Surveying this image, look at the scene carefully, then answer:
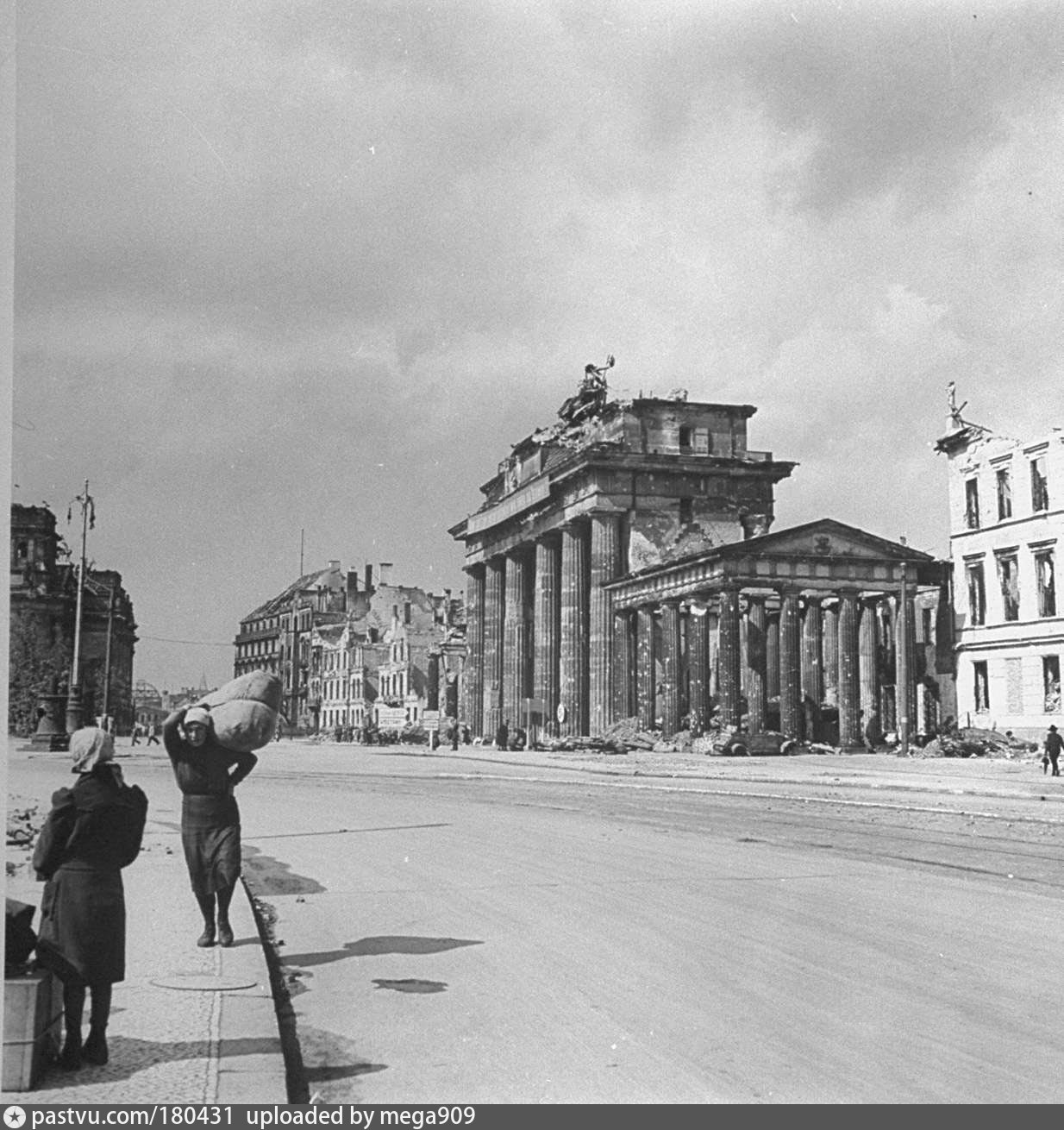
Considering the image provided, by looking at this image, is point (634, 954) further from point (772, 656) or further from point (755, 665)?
point (772, 656)

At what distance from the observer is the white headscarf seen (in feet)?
18.3

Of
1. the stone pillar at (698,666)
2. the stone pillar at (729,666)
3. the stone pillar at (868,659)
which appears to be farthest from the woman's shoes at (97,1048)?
the stone pillar at (868,659)

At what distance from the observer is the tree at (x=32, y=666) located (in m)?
6.65

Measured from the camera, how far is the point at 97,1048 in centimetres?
537

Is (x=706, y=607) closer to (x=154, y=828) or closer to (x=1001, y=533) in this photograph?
(x=1001, y=533)

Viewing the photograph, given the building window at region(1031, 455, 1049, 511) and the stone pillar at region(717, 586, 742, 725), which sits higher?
the building window at region(1031, 455, 1049, 511)

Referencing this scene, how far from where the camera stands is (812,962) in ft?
24.1

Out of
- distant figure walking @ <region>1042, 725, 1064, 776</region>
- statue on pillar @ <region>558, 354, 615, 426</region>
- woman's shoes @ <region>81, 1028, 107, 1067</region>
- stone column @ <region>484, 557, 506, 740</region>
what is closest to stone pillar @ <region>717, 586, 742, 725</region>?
distant figure walking @ <region>1042, 725, 1064, 776</region>

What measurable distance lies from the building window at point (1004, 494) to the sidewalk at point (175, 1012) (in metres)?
13.0

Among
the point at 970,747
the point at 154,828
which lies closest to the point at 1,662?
the point at 154,828

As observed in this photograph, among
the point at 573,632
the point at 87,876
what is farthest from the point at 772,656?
the point at 87,876

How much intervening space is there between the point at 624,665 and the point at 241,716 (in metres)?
39.6

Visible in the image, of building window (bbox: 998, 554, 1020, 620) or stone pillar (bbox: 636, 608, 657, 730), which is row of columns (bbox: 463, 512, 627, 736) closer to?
stone pillar (bbox: 636, 608, 657, 730)
